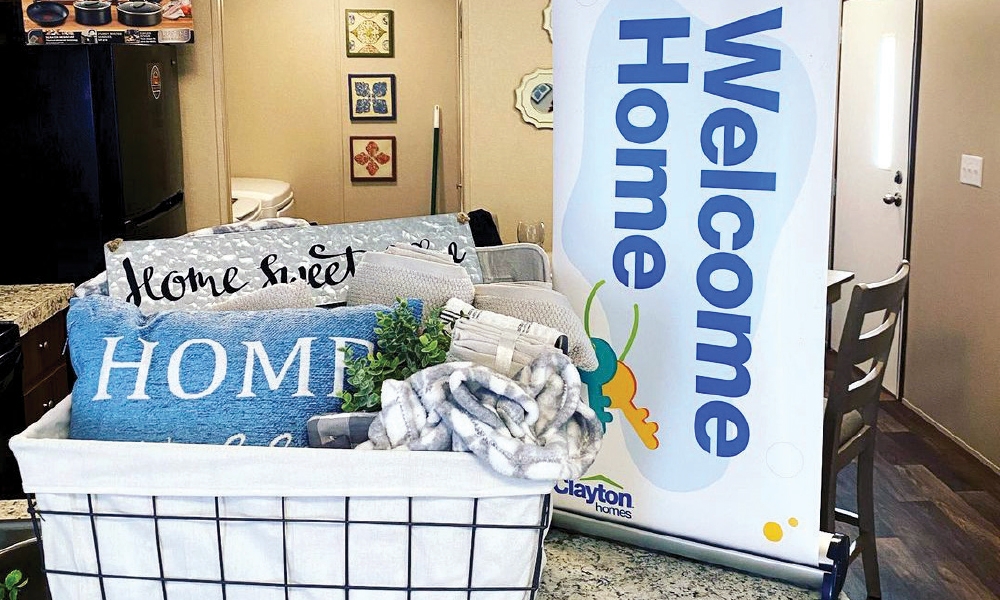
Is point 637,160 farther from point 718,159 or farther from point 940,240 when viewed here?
point 940,240

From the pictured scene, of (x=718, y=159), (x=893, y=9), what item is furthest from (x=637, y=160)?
(x=893, y=9)

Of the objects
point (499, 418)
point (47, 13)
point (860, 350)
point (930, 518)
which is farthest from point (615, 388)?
point (47, 13)

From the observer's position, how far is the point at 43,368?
309cm

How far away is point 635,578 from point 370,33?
614 centimetres

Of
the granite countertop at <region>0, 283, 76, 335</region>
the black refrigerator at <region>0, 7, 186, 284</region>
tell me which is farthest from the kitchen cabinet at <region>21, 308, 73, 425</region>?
the black refrigerator at <region>0, 7, 186, 284</region>

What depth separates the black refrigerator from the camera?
3.57 meters

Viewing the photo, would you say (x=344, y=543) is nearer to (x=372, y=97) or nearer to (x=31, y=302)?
(x=31, y=302)

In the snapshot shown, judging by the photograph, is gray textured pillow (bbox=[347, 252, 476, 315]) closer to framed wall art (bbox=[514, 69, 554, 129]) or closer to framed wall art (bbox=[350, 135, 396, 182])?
framed wall art (bbox=[514, 69, 554, 129])

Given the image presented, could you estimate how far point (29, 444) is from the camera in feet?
2.23

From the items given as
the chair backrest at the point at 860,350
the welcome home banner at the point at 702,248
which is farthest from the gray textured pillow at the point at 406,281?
the chair backrest at the point at 860,350

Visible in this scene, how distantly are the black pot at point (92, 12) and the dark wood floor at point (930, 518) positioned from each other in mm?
3247

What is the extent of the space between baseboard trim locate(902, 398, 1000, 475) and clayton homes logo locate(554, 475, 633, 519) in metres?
3.61

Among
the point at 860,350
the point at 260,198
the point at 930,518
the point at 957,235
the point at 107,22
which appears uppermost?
the point at 107,22

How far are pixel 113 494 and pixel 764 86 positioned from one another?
1.93 ft
